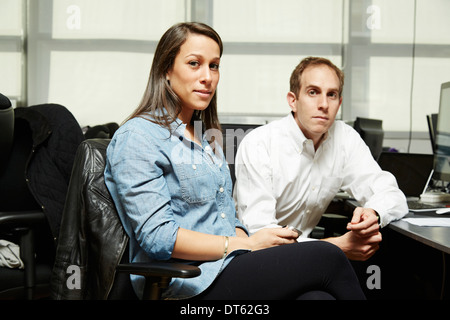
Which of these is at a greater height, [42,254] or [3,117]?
[3,117]

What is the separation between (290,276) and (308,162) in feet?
2.79

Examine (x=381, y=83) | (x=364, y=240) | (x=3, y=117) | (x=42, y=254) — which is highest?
(x=381, y=83)

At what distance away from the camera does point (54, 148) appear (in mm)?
1672

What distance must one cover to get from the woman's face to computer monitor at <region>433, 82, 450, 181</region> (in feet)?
4.45

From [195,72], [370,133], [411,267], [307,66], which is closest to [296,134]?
[307,66]

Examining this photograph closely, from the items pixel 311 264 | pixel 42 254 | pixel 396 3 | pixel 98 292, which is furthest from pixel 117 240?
pixel 396 3

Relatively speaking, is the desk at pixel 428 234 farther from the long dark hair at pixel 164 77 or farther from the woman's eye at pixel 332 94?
the long dark hair at pixel 164 77

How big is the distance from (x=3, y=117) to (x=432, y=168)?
1.95 m

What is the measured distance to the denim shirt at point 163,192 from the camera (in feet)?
3.70

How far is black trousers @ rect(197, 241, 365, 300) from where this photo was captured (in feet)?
3.60

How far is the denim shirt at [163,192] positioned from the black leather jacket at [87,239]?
3 centimetres

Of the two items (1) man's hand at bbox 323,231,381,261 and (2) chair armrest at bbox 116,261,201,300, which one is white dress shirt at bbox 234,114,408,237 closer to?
(1) man's hand at bbox 323,231,381,261
